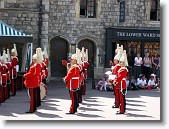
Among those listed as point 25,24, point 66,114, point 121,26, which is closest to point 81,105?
point 66,114

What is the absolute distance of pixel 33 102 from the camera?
36.0ft

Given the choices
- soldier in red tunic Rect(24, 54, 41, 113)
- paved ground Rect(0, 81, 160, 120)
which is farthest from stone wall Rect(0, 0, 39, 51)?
soldier in red tunic Rect(24, 54, 41, 113)

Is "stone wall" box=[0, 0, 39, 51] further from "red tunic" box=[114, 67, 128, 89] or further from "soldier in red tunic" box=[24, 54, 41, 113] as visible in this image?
"red tunic" box=[114, 67, 128, 89]

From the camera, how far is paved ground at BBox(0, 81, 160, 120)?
1027cm

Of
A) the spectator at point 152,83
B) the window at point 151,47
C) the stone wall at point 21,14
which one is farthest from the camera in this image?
the window at point 151,47

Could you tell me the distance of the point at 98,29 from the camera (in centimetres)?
2233

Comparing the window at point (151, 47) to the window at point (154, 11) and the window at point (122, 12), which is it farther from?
the window at point (122, 12)

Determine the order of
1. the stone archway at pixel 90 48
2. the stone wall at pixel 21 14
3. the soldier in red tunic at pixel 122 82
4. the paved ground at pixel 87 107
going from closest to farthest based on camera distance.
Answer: the paved ground at pixel 87 107, the soldier in red tunic at pixel 122 82, the stone wall at pixel 21 14, the stone archway at pixel 90 48

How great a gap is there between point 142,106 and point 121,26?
1078 cm

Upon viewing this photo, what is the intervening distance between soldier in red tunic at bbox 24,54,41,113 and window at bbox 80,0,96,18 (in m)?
12.0

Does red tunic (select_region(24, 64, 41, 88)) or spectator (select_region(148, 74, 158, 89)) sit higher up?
red tunic (select_region(24, 64, 41, 88))

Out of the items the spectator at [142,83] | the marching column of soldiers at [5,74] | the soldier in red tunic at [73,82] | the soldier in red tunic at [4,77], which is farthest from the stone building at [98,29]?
the soldier in red tunic at [73,82]

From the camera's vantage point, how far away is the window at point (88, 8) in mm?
22500

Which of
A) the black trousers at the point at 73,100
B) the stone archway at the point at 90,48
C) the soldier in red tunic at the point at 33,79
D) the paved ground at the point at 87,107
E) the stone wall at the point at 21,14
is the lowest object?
the paved ground at the point at 87,107
